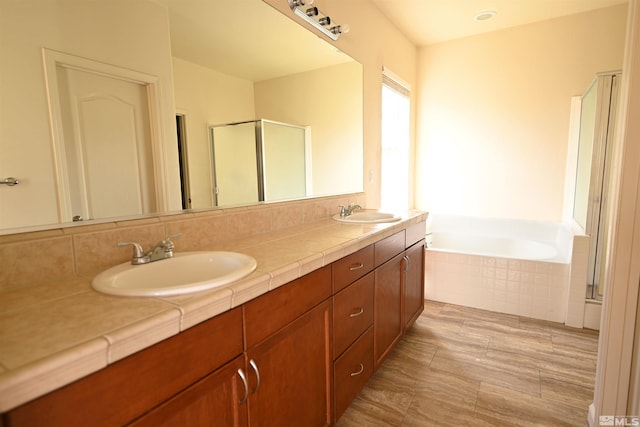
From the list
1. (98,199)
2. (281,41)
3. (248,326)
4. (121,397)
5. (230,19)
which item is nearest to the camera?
(121,397)

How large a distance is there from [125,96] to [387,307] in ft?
5.17

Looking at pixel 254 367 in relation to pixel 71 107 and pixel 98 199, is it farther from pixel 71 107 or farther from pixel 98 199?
pixel 71 107

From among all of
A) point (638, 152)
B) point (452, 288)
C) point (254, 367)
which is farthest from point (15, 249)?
point (452, 288)

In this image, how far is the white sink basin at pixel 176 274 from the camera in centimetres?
79

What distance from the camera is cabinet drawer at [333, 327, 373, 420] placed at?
1.38 m

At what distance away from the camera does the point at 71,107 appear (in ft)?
3.14

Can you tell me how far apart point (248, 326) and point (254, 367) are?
132 mm

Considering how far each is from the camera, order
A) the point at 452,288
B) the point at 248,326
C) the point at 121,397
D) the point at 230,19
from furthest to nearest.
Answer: the point at 452,288, the point at 230,19, the point at 248,326, the point at 121,397

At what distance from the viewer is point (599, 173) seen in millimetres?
2396

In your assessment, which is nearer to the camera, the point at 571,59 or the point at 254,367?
the point at 254,367

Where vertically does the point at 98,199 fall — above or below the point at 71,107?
below

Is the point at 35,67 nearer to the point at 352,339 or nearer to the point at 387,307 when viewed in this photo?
the point at 352,339

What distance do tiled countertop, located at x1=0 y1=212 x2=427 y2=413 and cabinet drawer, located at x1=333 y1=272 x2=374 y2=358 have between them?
0.34 metres

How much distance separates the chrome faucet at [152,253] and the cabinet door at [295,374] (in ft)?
1.47
